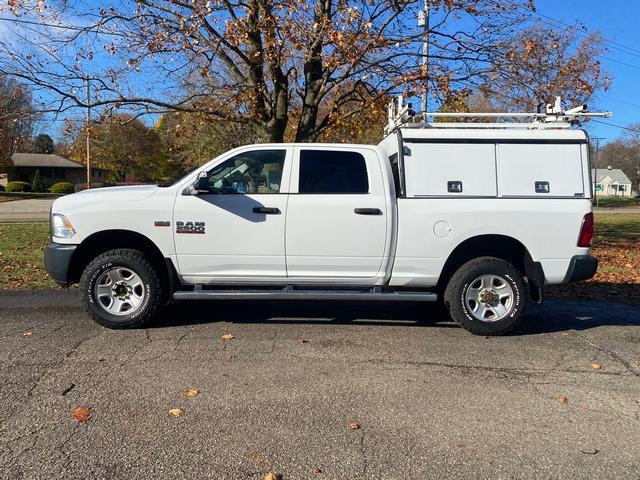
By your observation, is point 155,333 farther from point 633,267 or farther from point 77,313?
point 633,267

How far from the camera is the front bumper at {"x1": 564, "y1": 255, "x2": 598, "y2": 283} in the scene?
5.88 metres

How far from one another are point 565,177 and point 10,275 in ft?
27.7

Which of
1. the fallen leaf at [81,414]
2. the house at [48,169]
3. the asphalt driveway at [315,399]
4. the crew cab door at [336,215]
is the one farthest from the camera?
the house at [48,169]

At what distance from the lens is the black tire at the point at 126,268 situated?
584 centimetres

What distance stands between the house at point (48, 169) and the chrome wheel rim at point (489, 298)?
202ft

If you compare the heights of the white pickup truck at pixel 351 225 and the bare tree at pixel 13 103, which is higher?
the bare tree at pixel 13 103

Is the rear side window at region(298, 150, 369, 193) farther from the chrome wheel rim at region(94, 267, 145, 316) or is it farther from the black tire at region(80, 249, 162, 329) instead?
the chrome wheel rim at region(94, 267, 145, 316)

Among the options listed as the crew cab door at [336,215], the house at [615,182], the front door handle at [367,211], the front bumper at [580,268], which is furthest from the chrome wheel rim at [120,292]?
the house at [615,182]

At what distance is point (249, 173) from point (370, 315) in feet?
7.66

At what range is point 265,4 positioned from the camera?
31.9ft

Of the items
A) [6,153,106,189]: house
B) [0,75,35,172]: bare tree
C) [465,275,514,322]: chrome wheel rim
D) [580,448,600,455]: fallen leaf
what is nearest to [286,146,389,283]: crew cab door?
[465,275,514,322]: chrome wheel rim

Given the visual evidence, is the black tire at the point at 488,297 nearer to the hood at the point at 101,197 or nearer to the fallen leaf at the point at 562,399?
the fallen leaf at the point at 562,399

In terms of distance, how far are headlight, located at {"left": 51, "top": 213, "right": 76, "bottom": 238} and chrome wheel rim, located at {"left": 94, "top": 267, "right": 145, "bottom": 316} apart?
583 millimetres

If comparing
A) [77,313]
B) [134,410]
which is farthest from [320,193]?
[77,313]
